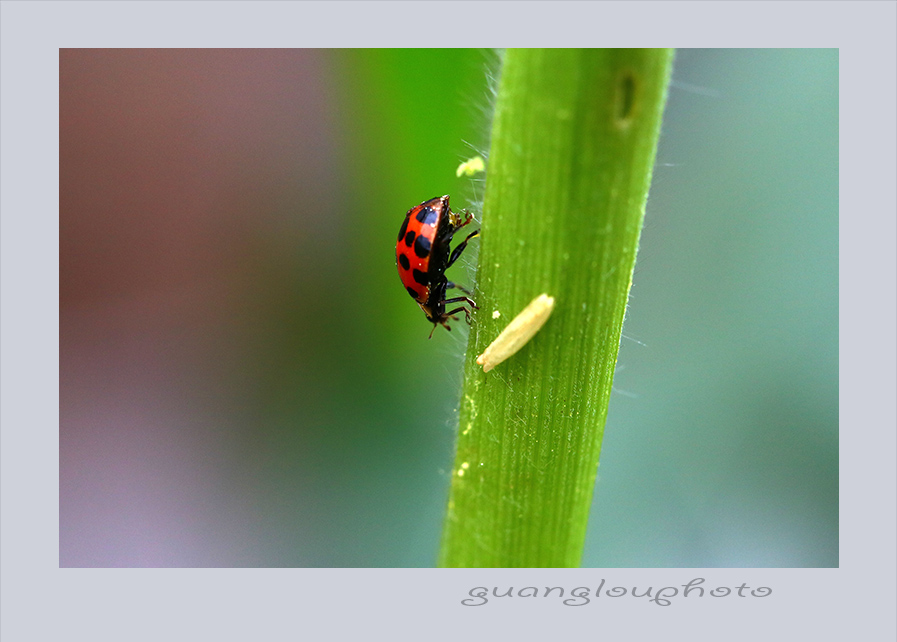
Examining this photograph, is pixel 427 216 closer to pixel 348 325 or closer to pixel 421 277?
pixel 421 277

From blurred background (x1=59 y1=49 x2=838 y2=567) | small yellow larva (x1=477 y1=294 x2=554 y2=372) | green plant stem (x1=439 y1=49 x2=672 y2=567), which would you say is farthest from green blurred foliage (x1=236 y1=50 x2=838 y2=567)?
small yellow larva (x1=477 y1=294 x2=554 y2=372)

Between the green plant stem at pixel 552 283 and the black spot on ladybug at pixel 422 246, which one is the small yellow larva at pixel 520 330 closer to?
the green plant stem at pixel 552 283

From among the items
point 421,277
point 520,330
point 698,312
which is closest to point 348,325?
point 421,277

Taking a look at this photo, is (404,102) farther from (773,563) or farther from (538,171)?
(773,563)

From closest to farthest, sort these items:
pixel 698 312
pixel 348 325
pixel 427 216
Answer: pixel 427 216, pixel 698 312, pixel 348 325

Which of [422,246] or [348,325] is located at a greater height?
[422,246]

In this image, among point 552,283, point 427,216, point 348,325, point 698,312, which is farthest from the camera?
point 348,325
